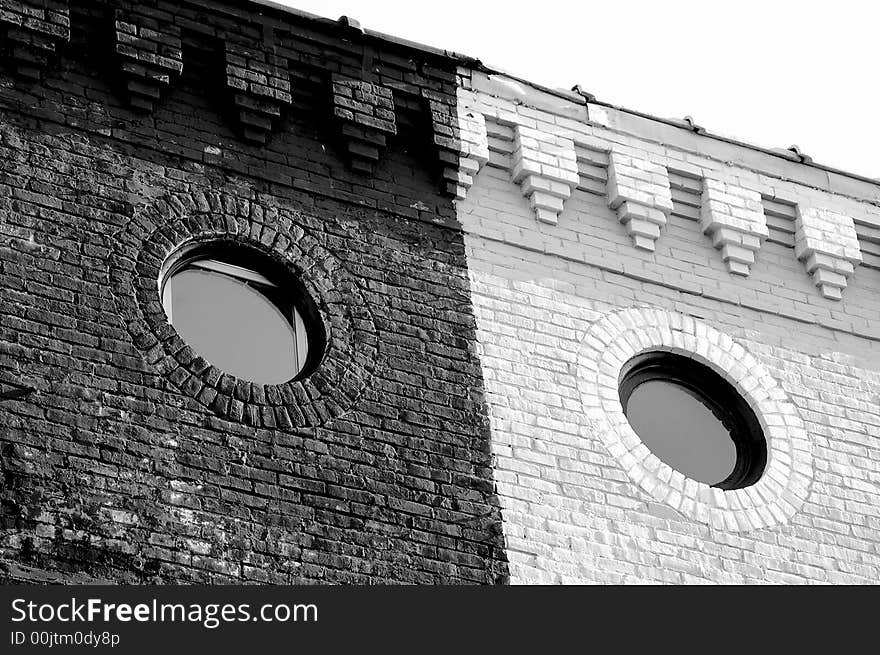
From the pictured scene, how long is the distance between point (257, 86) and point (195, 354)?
220cm

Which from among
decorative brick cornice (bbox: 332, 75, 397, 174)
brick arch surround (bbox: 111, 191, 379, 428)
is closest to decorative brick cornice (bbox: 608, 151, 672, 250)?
decorative brick cornice (bbox: 332, 75, 397, 174)

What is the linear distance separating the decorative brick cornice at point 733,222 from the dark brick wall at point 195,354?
2059 mm

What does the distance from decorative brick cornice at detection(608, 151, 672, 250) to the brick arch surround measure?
239 cm

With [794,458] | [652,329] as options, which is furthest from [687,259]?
[794,458]

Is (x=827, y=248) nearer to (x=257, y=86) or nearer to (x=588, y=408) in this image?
(x=588, y=408)

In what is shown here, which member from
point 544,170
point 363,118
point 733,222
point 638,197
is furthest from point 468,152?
point 733,222

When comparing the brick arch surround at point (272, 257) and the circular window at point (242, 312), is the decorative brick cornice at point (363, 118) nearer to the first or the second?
the brick arch surround at point (272, 257)

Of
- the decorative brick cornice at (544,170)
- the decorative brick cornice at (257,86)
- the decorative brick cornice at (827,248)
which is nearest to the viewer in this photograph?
the decorative brick cornice at (257,86)

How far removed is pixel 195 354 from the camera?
11.7 m

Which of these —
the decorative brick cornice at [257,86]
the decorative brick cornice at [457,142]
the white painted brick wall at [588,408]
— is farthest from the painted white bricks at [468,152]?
the decorative brick cornice at [257,86]

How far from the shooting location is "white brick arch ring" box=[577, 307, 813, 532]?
12.4 meters

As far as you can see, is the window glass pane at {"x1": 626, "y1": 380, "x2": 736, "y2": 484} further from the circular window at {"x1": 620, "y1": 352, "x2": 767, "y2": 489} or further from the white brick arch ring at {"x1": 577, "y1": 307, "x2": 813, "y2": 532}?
the white brick arch ring at {"x1": 577, "y1": 307, "x2": 813, "y2": 532}

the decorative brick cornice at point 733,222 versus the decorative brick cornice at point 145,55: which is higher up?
the decorative brick cornice at point 145,55

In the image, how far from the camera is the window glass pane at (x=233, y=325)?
12.0 metres
